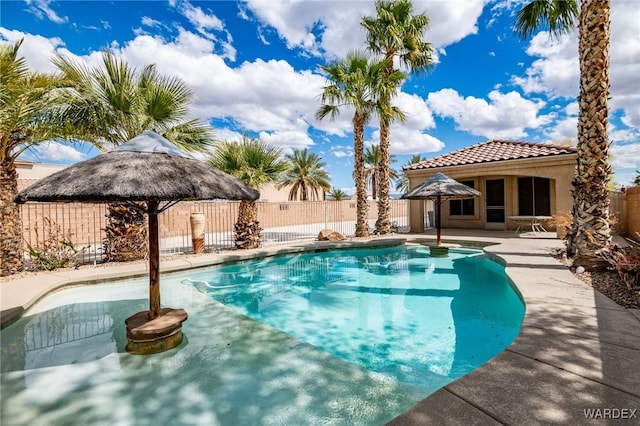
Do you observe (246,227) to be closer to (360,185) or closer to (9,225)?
(360,185)

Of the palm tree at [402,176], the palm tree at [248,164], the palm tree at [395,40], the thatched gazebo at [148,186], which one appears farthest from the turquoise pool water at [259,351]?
the palm tree at [402,176]

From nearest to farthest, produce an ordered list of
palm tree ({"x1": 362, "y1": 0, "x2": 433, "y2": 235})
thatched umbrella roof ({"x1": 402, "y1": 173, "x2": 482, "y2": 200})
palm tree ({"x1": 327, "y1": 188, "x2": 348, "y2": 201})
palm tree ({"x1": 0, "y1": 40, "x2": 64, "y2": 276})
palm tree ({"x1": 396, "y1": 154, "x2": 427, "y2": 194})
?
1. palm tree ({"x1": 0, "y1": 40, "x2": 64, "y2": 276})
2. thatched umbrella roof ({"x1": 402, "y1": 173, "x2": 482, "y2": 200})
3. palm tree ({"x1": 362, "y1": 0, "x2": 433, "y2": 235})
4. palm tree ({"x1": 327, "y1": 188, "x2": 348, "y2": 201})
5. palm tree ({"x1": 396, "y1": 154, "x2": 427, "y2": 194})

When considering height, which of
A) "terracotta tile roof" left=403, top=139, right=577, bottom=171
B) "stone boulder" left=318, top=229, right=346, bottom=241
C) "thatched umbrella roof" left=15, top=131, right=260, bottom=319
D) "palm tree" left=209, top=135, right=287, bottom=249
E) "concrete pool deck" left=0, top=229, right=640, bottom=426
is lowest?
"concrete pool deck" left=0, top=229, right=640, bottom=426

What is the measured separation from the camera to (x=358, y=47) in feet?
47.2

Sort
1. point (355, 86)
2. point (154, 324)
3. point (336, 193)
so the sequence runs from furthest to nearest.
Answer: point (336, 193)
point (355, 86)
point (154, 324)

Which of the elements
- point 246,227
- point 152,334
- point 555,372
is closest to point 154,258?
point 152,334

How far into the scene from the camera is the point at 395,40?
1400 centimetres

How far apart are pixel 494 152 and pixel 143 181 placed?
16830 millimetres

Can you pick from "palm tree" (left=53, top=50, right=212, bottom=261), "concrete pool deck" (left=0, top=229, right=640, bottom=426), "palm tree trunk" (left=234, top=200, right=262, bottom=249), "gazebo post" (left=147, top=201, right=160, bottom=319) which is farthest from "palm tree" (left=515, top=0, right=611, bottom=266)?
"palm tree" (left=53, top=50, right=212, bottom=261)

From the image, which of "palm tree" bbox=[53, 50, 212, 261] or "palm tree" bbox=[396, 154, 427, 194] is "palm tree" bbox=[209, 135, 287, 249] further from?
"palm tree" bbox=[396, 154, 427, 194]

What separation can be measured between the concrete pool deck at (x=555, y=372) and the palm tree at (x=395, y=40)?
35.8 ft

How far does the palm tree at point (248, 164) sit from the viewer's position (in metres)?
11.6

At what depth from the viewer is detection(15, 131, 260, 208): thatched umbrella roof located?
12.0ft

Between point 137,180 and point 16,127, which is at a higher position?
point 16,127
